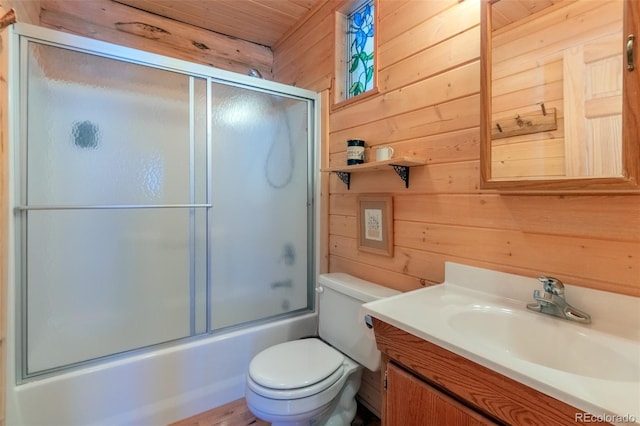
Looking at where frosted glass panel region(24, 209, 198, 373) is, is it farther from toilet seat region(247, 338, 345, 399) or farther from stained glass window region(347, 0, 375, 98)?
stained glass window region(347, 0, 375, 98)

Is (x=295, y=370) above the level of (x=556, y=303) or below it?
below

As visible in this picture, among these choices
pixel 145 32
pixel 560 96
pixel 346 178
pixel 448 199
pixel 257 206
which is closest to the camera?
pixel 560 96

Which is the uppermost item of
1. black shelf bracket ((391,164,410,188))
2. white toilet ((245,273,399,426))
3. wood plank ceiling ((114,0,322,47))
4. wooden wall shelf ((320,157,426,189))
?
wood plank ceiling ((114,0,322,47))

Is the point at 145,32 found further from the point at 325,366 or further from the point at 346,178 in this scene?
the point at 325,366

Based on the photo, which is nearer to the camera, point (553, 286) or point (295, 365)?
point (553, 286)

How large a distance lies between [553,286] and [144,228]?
1767mm

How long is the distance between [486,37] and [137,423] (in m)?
2.27

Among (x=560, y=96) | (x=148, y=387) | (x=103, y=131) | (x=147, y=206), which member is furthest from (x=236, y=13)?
(x=148, y=387)

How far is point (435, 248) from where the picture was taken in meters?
1.33

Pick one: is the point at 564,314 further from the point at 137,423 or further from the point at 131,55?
the point at 131,55

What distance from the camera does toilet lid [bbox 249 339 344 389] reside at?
4.22 feet

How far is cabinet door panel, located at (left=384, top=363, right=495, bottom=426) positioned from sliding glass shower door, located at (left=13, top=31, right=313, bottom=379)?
3.83 ft

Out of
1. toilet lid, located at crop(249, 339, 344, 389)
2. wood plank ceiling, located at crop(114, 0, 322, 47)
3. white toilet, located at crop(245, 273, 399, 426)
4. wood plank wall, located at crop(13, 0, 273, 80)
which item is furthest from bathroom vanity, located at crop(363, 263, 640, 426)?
wood plank wall, located at crop(13, 0, 273, 80)

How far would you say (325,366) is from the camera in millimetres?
1394
